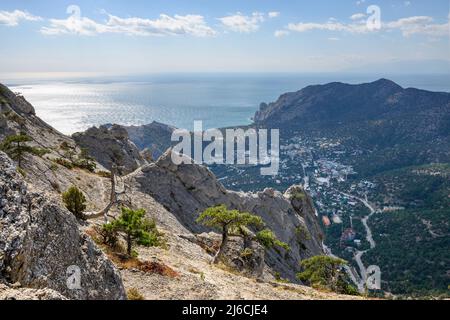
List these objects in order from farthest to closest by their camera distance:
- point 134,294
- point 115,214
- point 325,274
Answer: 1. point 325,274
2. point 115,214
3. point 134,294

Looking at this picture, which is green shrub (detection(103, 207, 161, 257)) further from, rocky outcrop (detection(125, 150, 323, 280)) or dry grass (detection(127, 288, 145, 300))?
rocky outcrop (detection(125, 150, 323, 280))

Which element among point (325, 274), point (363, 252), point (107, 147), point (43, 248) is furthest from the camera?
point (363, 252)

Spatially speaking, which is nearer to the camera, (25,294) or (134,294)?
(25,294)

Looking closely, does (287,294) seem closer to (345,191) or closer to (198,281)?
(198,281)

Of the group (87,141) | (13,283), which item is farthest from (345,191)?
(13,283)

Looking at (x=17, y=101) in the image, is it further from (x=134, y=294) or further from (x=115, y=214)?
(x=134, y=294)

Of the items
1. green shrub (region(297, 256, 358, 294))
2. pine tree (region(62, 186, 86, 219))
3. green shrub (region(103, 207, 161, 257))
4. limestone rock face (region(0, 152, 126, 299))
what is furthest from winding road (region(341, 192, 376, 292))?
limestone rock face (region(0, 152, 126, 299))

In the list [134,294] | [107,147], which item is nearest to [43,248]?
A: [134,294]
